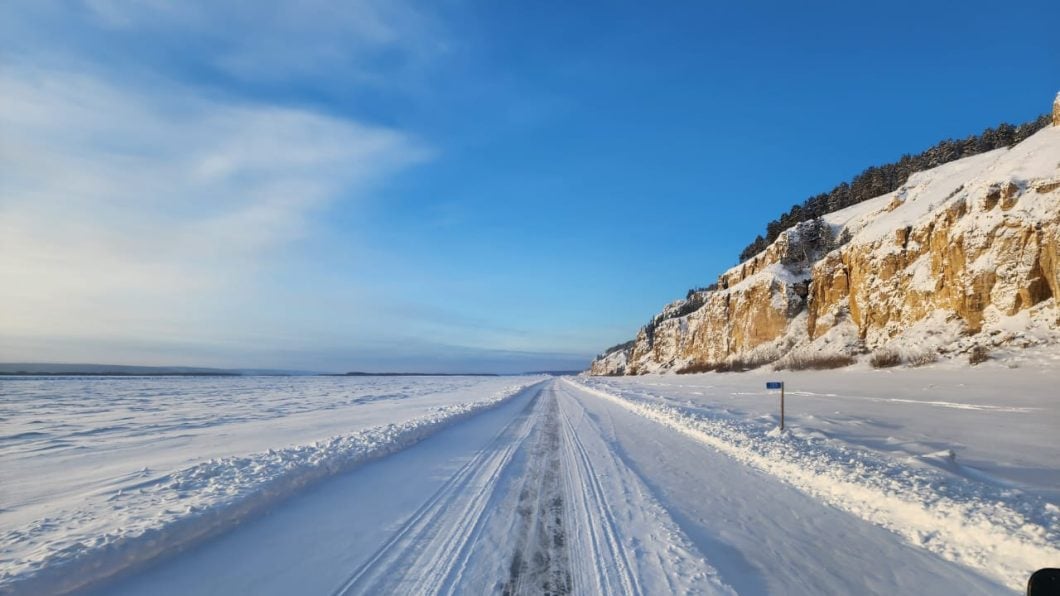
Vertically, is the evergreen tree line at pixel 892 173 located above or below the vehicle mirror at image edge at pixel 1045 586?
above

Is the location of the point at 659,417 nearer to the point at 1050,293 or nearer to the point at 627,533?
the point at 627,533

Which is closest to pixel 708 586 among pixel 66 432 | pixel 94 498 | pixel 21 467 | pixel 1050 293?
pixel 94 498

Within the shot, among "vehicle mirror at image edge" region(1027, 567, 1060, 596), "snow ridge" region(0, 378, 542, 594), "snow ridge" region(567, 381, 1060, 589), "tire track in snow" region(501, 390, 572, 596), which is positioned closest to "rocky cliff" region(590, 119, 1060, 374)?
"snow ridge" region(567, 381, 1060, 589)

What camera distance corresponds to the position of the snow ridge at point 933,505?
4.21 metres

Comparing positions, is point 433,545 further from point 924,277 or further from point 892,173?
point 892,173

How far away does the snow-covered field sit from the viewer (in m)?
4.00

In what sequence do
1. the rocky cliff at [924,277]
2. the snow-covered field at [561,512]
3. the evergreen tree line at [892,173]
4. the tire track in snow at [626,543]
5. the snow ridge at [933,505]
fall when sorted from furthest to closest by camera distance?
the evergreen tree line at [892,173]
the rocky cliff at [924,277]
the snow ridge at [933,505]
the snow-covered field at [561,512]
the tire track in snow at [626,543]

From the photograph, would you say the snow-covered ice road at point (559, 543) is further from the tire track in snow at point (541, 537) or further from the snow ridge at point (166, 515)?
the snow ridge at point (166, 515)

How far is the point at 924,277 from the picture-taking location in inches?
961

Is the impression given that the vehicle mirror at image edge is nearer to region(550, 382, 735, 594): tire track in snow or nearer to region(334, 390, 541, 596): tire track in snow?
region(550, 382, 735, 594): tire track in snow

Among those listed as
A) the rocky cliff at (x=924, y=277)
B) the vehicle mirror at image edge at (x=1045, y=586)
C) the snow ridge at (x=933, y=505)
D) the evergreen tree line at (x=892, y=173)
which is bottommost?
the snow ridge at (x=933, y=505)

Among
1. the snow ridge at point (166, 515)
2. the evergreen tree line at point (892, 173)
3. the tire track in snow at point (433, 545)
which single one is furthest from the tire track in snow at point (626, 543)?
the evergreen tree line at point (892, 173)

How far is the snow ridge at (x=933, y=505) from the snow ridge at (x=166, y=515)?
7.76 m

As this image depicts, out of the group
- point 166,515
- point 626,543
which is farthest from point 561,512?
point 166,515
